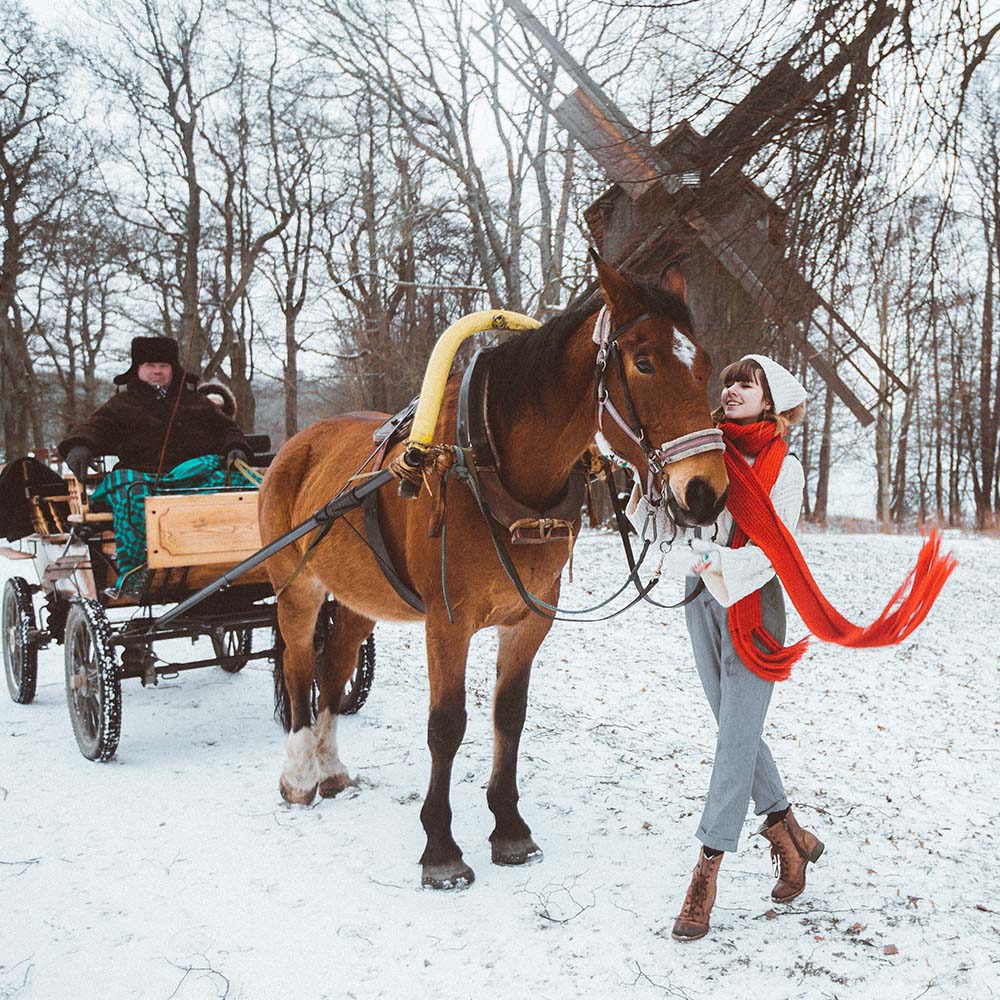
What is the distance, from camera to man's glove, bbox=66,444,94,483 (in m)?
4.84

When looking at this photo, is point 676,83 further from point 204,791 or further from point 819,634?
point 204,791

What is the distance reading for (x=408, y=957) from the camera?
2.73 meters

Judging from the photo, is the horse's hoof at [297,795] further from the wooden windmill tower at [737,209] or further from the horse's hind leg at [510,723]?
the wooden windmill tower at [737,209]

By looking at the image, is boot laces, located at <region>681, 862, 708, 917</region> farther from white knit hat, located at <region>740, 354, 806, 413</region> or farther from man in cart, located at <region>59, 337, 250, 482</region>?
man in cart, located at <region>59, 337, 250, 482</region>

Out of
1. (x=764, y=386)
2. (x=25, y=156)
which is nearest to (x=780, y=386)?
(x=764, y=386)

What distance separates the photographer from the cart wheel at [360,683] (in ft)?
17.1

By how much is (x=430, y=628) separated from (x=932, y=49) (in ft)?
12.6

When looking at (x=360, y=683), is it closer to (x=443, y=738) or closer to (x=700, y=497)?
(x=443, y=738)

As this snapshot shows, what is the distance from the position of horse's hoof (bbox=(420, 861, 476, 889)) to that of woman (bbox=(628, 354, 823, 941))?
850 millimetres

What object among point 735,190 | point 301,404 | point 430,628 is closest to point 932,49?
point 735,190

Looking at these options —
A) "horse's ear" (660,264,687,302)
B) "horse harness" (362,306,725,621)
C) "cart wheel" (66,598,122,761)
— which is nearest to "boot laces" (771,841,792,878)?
"horse harness" (362,306,725,621)

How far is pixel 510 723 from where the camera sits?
3562mm

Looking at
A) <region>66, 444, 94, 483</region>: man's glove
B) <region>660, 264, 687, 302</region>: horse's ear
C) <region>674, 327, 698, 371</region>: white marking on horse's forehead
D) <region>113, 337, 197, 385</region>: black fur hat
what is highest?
<region>113, 337, 197, 385</region>: black fur hat

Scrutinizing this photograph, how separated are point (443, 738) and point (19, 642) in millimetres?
3711
